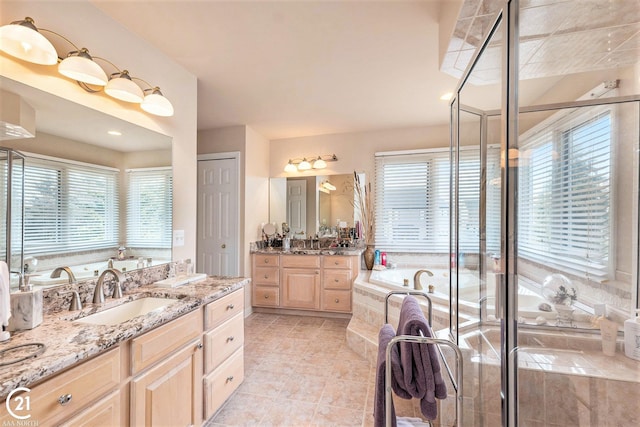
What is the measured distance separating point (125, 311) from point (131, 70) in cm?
153

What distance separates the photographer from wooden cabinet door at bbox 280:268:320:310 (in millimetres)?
3738

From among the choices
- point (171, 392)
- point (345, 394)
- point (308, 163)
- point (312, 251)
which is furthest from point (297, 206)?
point (171, 392)

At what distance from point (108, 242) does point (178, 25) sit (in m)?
1.44

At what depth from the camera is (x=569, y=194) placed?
126 centimetres

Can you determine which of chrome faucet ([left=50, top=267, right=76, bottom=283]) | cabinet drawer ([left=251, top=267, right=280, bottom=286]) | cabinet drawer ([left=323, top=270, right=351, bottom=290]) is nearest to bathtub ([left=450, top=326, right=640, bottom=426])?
chrome faucet ([left=50, top=267, right=76, bottom=283])

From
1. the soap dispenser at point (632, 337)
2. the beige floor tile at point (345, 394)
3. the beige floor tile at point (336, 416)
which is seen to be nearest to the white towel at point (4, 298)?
the beige floor tile at point (336, 416)

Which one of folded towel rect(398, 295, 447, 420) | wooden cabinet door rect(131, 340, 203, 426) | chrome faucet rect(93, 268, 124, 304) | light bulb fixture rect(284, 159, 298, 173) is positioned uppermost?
light bulb fixture rect(284, 159, 298, 173)

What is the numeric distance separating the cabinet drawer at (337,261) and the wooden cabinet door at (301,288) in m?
0.16

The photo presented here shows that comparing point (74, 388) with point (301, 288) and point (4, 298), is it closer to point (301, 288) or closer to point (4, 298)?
point (4, 298)

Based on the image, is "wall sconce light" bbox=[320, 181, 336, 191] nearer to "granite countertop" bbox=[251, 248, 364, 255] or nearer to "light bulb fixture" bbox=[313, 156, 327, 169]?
"light bulb fixture" bbox=[313, 156, 327, 169]

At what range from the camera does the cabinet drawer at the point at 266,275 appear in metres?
3.86

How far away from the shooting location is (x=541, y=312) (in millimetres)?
1364

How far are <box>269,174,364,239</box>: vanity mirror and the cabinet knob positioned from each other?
11.1ft

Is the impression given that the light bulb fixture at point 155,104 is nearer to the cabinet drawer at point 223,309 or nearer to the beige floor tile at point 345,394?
the cabinet drawer at point 223,309
